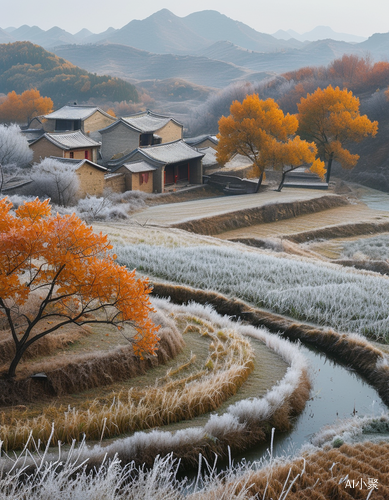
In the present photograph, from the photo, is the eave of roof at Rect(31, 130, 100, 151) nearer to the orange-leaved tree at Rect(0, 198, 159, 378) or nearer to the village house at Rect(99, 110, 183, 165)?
the village house at Rect(99, 110, 183, 165)

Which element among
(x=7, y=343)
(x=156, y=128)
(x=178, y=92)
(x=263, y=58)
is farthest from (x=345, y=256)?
(x=263, y=58)

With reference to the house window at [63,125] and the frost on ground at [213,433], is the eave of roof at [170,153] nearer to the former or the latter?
the house window at [63,125]

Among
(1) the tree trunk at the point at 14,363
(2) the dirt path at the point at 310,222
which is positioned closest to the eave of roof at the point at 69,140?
(2) the dirt path at the point at 310,222

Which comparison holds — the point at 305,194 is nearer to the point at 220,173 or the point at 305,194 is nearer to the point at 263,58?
the point at 220,173

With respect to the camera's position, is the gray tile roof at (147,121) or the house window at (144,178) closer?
the house window at (144,178)

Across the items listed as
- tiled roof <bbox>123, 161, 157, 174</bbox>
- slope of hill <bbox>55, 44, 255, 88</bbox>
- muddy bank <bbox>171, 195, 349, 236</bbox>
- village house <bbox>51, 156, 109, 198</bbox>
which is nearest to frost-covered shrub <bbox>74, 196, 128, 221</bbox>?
village house <bbox>51, 156, 109, 198</bbox>
